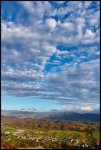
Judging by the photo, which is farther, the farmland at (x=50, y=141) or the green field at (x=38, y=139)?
the farmland at (x=50, y=141)

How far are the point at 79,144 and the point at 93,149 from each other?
5.68m

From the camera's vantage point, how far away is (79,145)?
2798 cm

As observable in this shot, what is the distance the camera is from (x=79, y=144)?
28.4 metres

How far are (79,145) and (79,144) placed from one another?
439 mm

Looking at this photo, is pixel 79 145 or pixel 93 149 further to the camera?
pixel 79 145

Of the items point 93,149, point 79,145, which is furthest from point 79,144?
point 93,149

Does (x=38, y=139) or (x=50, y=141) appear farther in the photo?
(x=38, y=139)

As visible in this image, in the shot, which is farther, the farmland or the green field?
the farmland

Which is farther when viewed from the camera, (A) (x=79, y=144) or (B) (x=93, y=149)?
(A) (x=79, y=144)

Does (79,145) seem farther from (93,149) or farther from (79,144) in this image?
(93,149)

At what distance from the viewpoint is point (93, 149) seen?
2283 centimetres
